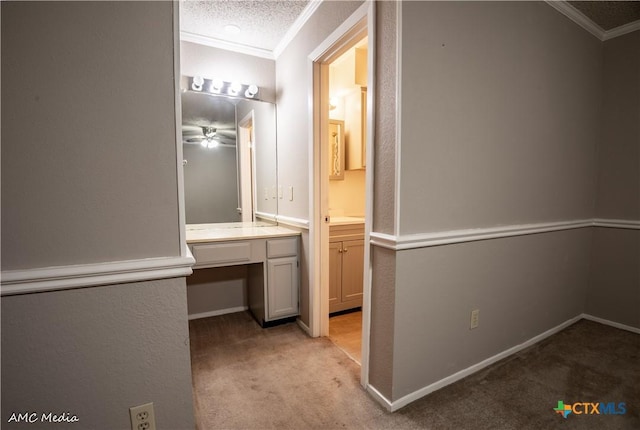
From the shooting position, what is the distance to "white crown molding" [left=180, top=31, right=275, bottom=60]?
2.42 metres

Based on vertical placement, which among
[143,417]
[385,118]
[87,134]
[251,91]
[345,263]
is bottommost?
[143,417]

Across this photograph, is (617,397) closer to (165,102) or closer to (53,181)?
(165,102)

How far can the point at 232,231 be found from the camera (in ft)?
8.39

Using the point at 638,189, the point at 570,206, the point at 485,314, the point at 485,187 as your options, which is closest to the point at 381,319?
the point at 485,314

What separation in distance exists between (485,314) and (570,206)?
51.4 inches

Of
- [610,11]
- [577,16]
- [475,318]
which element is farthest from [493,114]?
[610,11]

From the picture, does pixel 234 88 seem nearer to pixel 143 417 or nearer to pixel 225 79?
pixel 225 79

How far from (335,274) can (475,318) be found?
121 cm

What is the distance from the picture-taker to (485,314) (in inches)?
73.9

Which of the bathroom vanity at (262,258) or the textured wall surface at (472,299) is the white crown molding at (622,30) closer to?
the textured wall surface at (472,299)

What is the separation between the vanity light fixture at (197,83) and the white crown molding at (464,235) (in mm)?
1928

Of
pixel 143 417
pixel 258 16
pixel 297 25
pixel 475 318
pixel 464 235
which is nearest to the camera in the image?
pixel 143 417

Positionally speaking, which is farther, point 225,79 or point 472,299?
point 225,79

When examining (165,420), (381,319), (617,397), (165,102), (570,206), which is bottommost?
(617,397)
